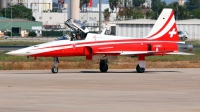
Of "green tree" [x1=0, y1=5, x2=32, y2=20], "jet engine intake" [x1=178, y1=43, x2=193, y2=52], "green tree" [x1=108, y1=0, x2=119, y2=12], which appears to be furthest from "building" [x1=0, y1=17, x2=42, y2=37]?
"jet engine intake" [x1=178, y1=43, x2=193, y2=52]

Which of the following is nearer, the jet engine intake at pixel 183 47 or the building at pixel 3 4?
the jet engine intake at pixel 183 47

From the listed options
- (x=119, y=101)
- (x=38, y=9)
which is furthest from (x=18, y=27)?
(x=119, y=101)

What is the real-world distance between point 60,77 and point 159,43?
6253mm

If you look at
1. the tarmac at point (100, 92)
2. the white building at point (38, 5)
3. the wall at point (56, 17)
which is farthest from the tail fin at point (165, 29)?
the white building at point (38, 5)

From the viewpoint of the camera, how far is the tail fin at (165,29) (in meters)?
32.9

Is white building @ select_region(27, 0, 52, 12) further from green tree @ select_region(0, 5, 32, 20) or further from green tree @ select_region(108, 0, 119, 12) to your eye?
green tree @ select_region(108, 0, 119, 12)

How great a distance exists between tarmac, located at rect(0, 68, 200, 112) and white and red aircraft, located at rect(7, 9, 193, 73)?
1171mm

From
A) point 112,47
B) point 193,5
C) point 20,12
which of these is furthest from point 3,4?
point 112,47

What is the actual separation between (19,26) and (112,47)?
9723cm

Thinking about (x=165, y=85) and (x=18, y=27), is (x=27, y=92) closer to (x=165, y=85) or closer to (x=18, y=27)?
(x=165, y=85)

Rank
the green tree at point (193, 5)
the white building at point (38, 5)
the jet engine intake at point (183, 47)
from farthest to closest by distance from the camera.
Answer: the white building at point (38, 5), the green tree at point (193, 5), the jet engine intake at point (183, 47)

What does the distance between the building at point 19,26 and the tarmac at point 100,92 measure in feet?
309

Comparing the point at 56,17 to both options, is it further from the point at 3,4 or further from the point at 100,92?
the point at 100,92

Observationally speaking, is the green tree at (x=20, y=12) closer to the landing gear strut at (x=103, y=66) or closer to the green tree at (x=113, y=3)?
the green tree at (x=113, y=3)
